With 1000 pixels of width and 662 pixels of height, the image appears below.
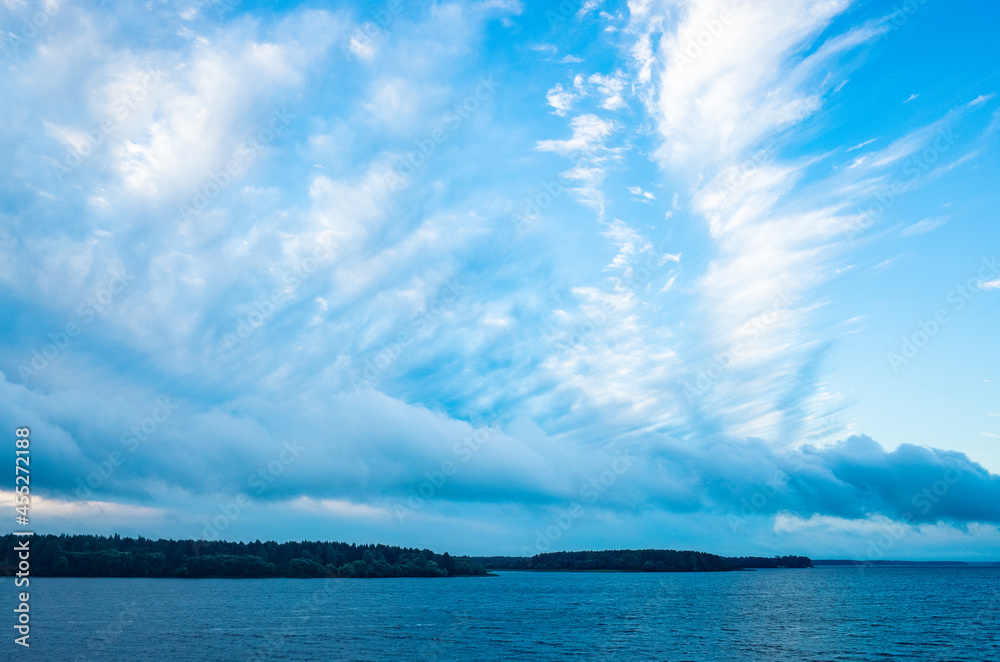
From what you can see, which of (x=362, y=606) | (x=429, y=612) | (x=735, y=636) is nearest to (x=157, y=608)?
(x=362, y=606)

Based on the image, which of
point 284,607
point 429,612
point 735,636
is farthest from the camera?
point 284,607

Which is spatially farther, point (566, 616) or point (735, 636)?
point (566, 616)

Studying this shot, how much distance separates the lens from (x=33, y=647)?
79438 millimetres

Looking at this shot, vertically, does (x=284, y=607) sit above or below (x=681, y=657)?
below

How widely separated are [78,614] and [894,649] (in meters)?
144

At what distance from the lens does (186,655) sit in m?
75.6

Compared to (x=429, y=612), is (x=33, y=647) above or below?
above

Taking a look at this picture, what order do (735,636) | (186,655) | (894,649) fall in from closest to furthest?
(186,655) → (894,649) → (735,636)

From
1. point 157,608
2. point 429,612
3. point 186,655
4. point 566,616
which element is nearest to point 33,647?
point 186,655

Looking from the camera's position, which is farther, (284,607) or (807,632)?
(284,607)

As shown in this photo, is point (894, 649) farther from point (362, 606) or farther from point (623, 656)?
point (362, 606)

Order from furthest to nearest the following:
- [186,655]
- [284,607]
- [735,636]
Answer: [284,607]
[735,636]
[186,655]

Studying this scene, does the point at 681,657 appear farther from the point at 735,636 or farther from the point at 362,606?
the point at 362,606

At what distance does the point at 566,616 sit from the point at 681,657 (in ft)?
187
